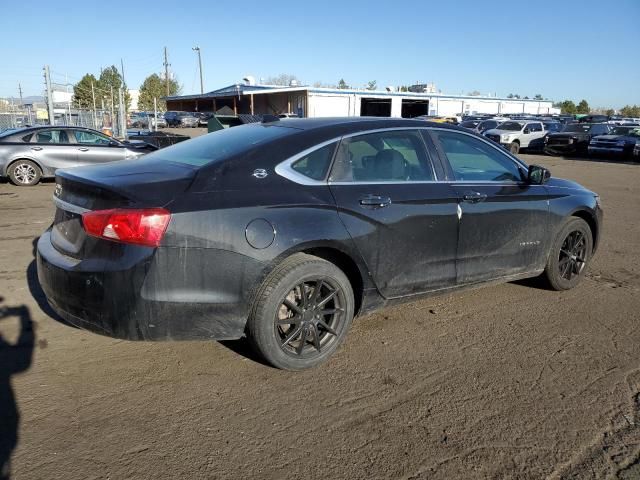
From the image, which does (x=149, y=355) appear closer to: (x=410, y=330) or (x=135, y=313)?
(x=135, y=313)

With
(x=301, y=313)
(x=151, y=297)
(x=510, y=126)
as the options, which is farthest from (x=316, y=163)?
(x=510, y=126)

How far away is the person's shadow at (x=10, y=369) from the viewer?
2592 millimetres

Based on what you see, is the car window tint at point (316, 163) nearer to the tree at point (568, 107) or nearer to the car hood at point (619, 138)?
the car hood at point (619, 138)

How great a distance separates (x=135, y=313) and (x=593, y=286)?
4.63 meters

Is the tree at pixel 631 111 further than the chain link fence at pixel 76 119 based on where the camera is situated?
Yes

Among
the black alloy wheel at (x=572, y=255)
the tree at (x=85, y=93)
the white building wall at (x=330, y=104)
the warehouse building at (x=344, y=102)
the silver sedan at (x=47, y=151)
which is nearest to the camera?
the black alloy wheel at (x=572, y=255)

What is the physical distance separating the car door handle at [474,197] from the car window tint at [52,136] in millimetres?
10682

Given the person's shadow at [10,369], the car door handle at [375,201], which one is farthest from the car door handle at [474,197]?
the person's shadow at [10,369]

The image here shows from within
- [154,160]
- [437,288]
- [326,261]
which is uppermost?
[154,160]

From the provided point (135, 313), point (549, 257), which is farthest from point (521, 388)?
point (135, 313)

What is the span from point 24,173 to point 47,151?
69 cm

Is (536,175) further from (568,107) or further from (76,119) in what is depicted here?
(568,107)

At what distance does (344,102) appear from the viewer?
45875 mm

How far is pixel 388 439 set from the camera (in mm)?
2787
